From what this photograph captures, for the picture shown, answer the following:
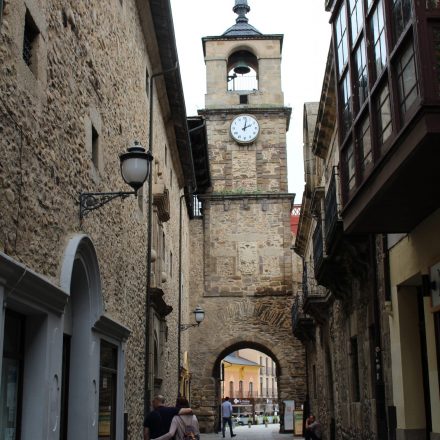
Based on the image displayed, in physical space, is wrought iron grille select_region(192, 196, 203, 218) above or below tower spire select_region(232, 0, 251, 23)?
below

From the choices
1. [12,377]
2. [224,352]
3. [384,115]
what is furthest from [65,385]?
[224,352]

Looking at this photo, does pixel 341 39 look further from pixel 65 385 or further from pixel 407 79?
pixel 65 385

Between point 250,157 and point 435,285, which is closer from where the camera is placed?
point 435,285

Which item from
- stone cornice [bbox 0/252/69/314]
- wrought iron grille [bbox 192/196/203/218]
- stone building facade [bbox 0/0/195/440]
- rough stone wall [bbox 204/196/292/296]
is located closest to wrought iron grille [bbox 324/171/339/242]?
stone building facade [bbox 0/0/195/440]

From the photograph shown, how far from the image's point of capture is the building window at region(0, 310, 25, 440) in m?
6.88

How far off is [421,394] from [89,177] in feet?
18.7

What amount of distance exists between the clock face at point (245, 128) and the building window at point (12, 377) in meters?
27.8

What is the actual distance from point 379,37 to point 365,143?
147 centimetres

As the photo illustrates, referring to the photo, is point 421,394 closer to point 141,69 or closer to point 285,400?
point 141,69

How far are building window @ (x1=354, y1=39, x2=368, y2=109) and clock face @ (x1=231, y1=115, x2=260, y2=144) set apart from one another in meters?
23.9

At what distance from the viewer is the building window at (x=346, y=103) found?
37.1 feet

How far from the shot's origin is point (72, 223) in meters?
8.83

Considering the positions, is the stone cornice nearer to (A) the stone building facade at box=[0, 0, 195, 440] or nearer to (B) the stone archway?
(A) the stone building facade at box=[0, 0, 195, 440]

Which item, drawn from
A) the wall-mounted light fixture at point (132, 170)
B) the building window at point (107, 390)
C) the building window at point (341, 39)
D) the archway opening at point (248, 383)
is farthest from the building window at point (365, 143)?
the archway opening at point (248, 383)
